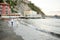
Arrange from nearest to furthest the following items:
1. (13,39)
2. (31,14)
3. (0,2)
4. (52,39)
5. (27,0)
A: (13,39)
(52,39)
(0,2)
(31,14)
(27,0)

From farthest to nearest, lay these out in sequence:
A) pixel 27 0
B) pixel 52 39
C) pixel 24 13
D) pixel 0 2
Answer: pixel 27 0 < pixel 24 13 < pixel 0 2 < pixel 52 39

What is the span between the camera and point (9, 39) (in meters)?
5.77

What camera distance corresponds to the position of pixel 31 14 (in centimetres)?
4359

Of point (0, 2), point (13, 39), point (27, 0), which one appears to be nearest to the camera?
point (13, 39)

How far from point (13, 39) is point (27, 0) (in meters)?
46.4

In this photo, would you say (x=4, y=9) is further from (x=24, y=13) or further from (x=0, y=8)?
(x=24, y=13)

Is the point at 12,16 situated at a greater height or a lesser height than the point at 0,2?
lesser

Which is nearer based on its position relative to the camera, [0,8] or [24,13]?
[0,8]

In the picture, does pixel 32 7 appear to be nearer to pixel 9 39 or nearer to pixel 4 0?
pixel 4 0

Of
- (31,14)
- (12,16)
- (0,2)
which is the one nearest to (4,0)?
(0,2)

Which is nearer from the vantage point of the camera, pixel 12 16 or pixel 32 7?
pixel 12 16

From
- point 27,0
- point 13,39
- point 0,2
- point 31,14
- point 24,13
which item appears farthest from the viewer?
point 27,0

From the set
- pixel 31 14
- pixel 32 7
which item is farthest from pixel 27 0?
pixel 31 14

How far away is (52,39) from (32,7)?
47.8 meters
